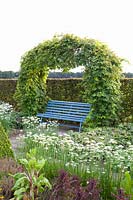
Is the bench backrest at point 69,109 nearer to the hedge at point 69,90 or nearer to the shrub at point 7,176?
the hedge at point 69,90

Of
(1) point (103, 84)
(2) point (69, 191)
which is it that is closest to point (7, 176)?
(2) point (69, 191)

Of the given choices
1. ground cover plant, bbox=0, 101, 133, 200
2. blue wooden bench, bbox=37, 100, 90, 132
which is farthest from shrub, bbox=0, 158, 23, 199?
blue wooden bench, bbox=37, 100, 90, 132

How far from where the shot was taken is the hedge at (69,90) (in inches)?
399

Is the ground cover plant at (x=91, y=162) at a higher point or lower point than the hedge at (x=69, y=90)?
lower

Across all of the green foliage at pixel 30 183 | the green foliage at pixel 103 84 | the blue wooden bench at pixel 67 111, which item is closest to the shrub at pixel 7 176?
the green foliage at pixel 30 183

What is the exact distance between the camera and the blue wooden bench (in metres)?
9.83

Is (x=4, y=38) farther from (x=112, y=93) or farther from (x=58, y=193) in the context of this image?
(x=58, y=193)

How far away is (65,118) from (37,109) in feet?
4.00

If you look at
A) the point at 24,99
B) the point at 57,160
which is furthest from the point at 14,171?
the point at 24,99

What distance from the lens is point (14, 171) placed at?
9.45 ft

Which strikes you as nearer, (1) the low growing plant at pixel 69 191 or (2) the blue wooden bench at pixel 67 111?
(1) the low growing plant at pixel 69 191

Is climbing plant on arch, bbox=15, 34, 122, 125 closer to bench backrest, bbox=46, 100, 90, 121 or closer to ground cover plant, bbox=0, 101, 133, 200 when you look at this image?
bench backrest, bbox=46, 100, 90, 121

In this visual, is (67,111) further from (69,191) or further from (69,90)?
(69,191)

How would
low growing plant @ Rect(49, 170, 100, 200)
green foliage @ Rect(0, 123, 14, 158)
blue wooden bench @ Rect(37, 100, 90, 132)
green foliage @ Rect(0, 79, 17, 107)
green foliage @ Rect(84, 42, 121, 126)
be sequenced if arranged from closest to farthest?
1. low growing plant @ Rect(49, 170, 100, 200)
2. green foliage @ Rect(0, 123, 14, 158)
3. green foliage @ Rect(84, 42, 121, 126)
4. blue wooden bench @ Rect(37, 100, 90, 132)
5. green foliage @ Rect(0, 79, 17, 107)
